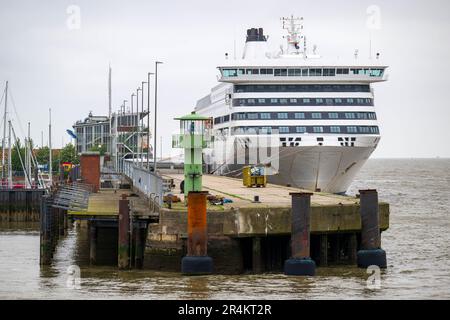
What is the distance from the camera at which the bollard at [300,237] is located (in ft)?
110

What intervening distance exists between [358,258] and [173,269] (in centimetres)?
593

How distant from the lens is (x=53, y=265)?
3981cm

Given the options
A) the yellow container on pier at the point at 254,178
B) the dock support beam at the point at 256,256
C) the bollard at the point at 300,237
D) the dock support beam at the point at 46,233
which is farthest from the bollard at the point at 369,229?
the yellow container on pier at the point at 254,178

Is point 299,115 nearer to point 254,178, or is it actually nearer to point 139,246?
point 254,178

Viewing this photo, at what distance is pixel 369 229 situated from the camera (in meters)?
35.8

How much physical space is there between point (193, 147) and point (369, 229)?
6.94 m

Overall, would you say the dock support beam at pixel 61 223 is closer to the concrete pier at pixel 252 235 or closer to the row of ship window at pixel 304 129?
the row of ship window at pixel 304 129

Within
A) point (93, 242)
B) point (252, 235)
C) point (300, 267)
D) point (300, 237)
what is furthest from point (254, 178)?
point (300, 237)

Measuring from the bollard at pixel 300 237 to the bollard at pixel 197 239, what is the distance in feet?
8.11
